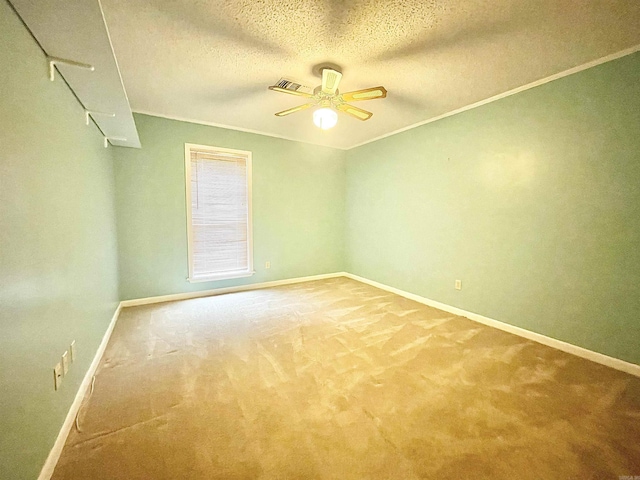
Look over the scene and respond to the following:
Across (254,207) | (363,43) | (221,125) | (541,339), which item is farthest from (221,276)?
(541,339)

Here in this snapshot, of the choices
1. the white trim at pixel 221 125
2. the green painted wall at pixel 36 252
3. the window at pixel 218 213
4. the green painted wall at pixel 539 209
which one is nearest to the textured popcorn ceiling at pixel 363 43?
the green painted wall at pixel 539 209

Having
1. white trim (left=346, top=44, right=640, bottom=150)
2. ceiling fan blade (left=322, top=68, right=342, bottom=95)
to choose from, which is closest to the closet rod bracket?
ceiling fan blade (left=322, top=68, right=342, bottom=95)

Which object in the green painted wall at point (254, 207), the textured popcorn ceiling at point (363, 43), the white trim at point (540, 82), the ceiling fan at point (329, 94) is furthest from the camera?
the green painted wall at point (254, 207)

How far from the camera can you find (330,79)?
2168 millimetres

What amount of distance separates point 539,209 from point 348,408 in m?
2.58

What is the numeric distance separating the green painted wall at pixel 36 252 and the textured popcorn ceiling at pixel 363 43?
2.55 ft

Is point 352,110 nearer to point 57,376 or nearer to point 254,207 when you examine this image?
point 254,207

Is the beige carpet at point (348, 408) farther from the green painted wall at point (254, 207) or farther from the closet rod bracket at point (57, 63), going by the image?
the closet rod bracket at point (57, 63)

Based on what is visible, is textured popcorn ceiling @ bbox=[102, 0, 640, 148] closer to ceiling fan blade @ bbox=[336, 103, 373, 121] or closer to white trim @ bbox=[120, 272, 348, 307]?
ceiling fan blade @ bbox=[336, 103, 373, 121]

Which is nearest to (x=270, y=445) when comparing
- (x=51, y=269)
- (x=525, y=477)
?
(x=525, y=477)

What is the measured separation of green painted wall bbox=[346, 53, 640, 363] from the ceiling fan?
4.75ft

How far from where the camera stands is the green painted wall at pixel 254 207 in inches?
133

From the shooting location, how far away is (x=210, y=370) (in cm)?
202

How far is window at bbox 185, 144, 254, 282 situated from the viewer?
148 inches
